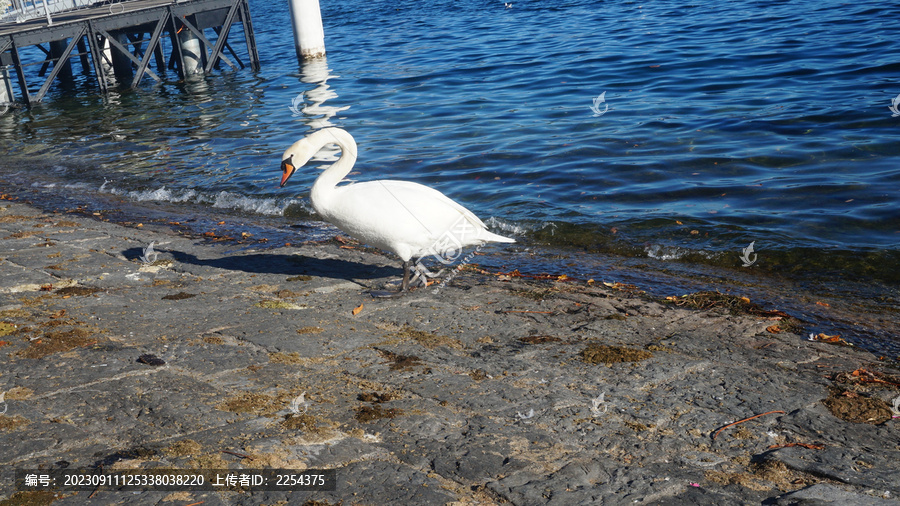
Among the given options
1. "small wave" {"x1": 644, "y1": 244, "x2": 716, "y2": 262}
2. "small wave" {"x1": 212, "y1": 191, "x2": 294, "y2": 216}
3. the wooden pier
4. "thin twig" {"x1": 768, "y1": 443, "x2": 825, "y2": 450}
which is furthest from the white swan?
the wooden pier

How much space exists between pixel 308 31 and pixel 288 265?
71.2 feet

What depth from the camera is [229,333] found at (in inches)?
194

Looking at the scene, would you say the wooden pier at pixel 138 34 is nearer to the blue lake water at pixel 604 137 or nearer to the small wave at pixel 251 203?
the blue lake water at pixel 604 137

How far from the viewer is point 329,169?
6320mm

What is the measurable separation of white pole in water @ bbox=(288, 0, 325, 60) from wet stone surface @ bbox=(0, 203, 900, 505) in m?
22.2

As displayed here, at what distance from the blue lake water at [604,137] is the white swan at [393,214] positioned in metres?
1.84

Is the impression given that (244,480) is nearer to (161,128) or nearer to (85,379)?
(85,379)

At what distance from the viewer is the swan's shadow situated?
6.79m

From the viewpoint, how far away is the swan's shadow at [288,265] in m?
6.79

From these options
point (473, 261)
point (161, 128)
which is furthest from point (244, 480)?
point (161, 128)

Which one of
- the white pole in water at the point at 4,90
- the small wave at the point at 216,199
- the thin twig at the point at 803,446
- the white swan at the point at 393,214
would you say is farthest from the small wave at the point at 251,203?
the white pole in water at the point at 4,90

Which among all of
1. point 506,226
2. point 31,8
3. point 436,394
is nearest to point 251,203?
point 506,226

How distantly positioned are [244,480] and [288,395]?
2.82 ft

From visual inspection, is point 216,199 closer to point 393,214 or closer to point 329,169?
point 329,169
